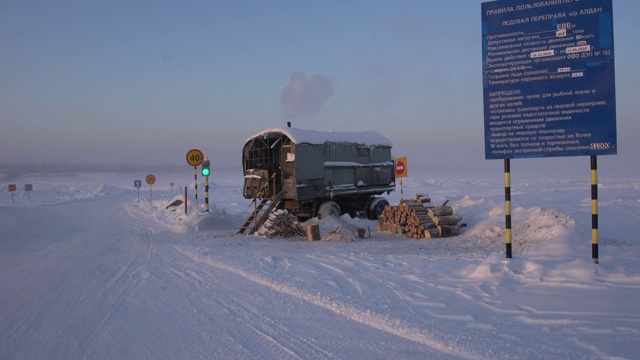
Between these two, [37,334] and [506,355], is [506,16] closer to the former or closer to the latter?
[506,355]

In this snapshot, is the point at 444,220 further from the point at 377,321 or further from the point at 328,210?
the point at 377,321

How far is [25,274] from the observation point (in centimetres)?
875

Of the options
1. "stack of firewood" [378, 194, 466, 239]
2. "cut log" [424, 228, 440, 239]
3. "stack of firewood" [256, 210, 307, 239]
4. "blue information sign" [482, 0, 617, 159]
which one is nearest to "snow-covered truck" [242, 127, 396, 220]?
"stack of firewood" [256, 210, 307, 239]

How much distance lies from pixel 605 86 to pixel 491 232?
6538 mm

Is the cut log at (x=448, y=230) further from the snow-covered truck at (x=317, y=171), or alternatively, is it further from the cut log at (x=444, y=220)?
the snow-covered truck at (x=317, y=171)

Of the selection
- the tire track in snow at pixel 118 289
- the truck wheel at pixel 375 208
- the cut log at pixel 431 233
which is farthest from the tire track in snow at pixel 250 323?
the truck wheel at pixel 375 208

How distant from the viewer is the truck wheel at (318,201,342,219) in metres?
16.2

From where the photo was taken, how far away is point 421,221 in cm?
1389

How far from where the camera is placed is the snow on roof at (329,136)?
1550 cm

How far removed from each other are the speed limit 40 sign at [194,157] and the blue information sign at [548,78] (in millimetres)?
13138

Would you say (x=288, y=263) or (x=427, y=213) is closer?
(x=288, y=263)

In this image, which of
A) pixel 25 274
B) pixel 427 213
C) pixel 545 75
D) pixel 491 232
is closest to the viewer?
pixel 545 75

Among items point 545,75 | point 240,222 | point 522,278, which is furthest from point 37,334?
point 240,222

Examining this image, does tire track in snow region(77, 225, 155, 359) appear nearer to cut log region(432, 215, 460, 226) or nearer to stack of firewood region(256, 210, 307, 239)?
stack of firewood region(256, 210, 307, 239)
